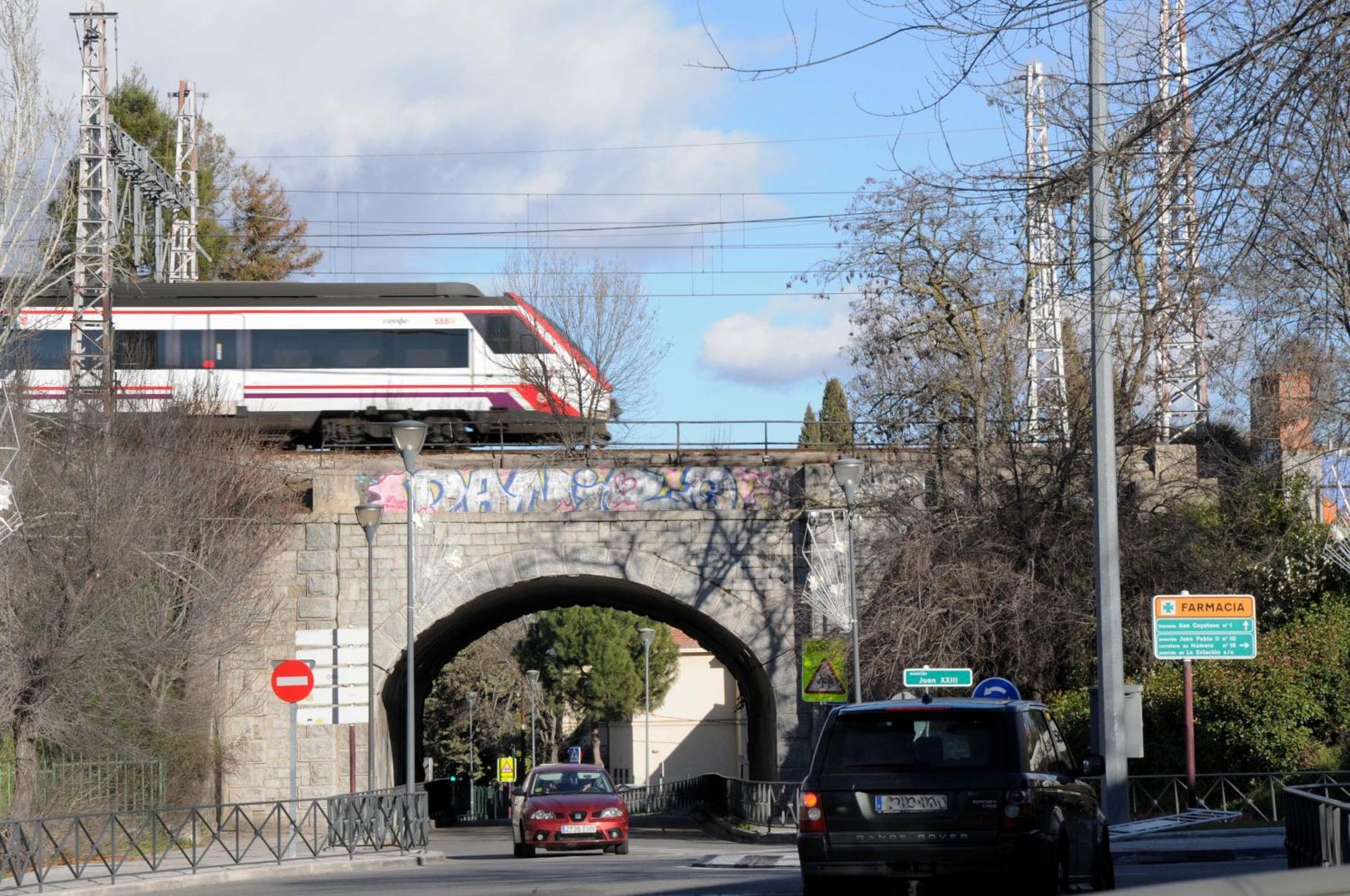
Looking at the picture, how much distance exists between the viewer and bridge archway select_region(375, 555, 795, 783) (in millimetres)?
31672

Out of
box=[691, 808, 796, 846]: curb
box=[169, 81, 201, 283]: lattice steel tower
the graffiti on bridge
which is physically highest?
box=[169, 81, 201, 283]: lattice steel tower

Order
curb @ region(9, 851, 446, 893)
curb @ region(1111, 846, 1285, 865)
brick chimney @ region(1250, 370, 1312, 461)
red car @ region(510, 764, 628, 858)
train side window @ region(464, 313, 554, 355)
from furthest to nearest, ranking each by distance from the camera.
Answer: train side window @ region(464, 313, 554, 355) < red car @ region(510, 764, 628, 858) < brick chimney @ region(1250, 370, 1312, 461) < curb @ region(9, 851, 446, 893) < curb @ region(1111, 846, 1285, 865)

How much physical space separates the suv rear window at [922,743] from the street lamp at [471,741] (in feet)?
171

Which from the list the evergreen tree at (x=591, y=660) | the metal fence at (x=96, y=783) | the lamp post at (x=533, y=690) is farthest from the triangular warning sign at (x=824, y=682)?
the evergreen tree at (x=591, y=660)

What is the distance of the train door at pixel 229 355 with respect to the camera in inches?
1372

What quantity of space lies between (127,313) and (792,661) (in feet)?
53.5

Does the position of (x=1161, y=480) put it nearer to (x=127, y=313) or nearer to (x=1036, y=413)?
(x=1036, y=413)

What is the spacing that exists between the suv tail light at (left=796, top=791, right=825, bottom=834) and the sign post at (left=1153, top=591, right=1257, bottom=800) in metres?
9.01

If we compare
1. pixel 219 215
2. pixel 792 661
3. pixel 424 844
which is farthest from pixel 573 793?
pixel 219 215

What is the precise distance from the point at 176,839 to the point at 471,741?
46.2m

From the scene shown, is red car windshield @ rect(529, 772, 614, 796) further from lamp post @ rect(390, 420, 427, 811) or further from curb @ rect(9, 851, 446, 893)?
curb @ rect(9, 851, 446, 893)

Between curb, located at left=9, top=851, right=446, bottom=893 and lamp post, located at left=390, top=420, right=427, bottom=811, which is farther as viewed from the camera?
lamp post, located at left=390, top=420, right=427, bottom=811

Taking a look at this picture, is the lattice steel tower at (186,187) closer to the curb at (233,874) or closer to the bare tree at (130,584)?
the bare tree at (130,584)

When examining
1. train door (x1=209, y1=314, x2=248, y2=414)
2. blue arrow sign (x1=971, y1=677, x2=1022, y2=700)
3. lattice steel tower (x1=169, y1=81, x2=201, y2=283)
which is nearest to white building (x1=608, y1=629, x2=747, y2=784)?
lattice steel tower (x1=169, y1=81, x2=201, y2=283)
